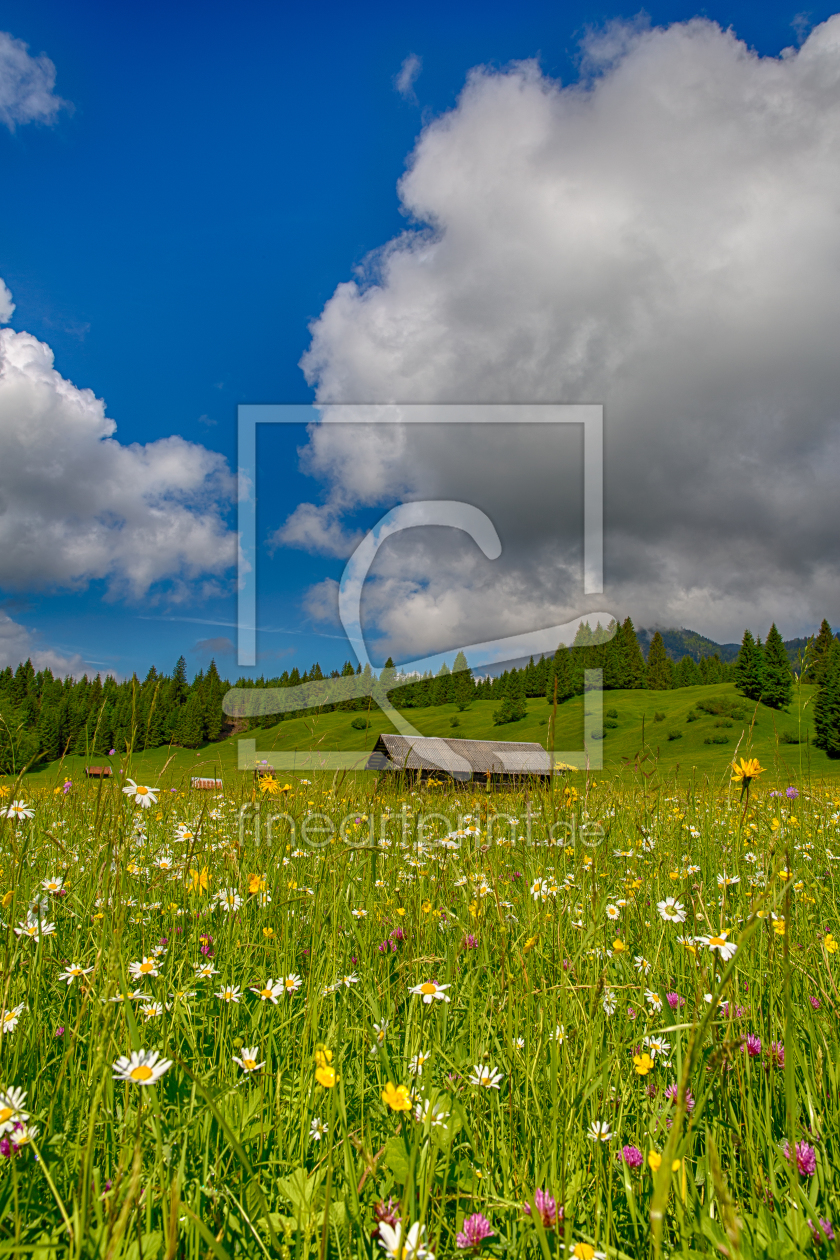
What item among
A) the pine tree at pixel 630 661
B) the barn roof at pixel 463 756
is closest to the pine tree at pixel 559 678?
the barn roof at pixel 463 756

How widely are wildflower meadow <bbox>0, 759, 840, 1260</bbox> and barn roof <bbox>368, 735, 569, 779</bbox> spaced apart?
13321mm

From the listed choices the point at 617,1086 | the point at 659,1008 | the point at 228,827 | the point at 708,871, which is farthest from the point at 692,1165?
the point at 228,827

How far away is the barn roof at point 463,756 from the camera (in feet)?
58.7

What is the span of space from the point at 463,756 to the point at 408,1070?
1904 cm

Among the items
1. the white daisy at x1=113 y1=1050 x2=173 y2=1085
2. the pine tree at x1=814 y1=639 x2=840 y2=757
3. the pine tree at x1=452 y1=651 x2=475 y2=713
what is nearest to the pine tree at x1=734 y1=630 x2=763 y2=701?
the pine tree at x1=814 y1=639 x2=840 y2=757

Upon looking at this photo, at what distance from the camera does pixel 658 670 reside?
8681 centimetres

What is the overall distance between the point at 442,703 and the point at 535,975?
85.0 meters

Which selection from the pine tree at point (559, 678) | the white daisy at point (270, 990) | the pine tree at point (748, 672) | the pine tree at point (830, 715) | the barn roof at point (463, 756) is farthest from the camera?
the pine tree at point (748, 672)

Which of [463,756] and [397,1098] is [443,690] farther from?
[397,1098]

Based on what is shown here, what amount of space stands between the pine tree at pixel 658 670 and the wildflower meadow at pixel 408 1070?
83256 millimetres

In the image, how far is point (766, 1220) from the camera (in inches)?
52.9

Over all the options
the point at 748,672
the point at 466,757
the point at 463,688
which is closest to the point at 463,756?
the point at 466,757

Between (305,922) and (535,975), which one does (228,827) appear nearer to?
(305,922)

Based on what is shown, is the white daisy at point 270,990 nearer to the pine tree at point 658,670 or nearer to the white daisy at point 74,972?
the white daisy at point 74,972
